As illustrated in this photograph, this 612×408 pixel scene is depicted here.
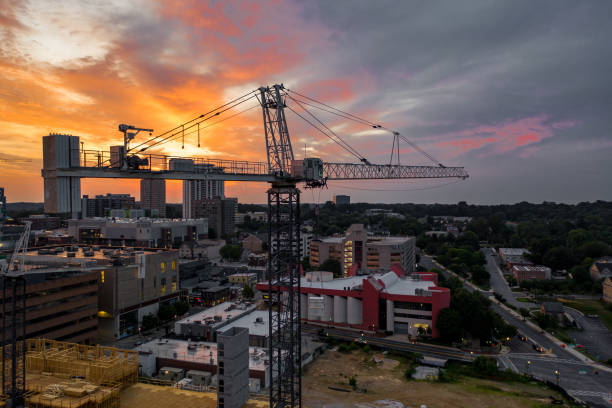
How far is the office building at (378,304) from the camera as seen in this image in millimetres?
45812

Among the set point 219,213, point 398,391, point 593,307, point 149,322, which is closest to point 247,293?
point 149,322

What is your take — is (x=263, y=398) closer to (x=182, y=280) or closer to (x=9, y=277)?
(x=9, y=277)

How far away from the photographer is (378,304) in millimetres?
48188

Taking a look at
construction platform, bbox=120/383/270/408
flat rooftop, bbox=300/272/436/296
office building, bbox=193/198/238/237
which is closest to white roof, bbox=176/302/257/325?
flat rooftop, bbox=300/272/436/296

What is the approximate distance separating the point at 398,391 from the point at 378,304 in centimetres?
1620

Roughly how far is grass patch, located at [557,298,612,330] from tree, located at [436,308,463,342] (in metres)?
24.7

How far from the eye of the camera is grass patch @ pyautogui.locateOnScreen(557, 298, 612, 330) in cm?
5497

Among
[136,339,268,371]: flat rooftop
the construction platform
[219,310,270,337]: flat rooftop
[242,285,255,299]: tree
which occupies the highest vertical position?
the construction platform

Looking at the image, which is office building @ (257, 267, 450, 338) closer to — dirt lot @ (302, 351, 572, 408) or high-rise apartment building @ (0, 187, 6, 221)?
dirt lot @ (302, 351, 572, 408)

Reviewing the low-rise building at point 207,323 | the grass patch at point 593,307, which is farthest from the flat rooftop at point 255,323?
the grass patch at point 593,307

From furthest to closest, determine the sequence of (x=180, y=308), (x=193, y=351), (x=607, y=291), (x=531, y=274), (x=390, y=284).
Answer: (x=531, y=274) < (x=607, y=291) < (x=390, y=284) < (x=180, y=308) < (x=193, y=351)

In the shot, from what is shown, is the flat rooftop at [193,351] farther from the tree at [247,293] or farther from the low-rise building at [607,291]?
the low-rise building at [607,291]

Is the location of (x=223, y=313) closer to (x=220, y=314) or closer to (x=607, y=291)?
(x=220, y=314)

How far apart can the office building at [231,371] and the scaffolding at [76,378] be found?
18.7ft
